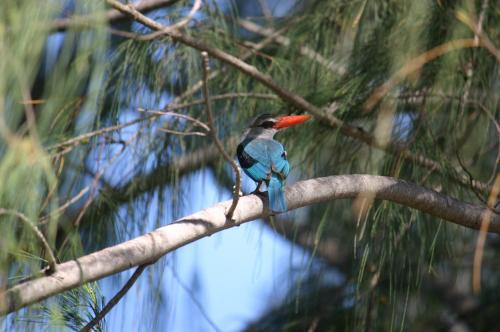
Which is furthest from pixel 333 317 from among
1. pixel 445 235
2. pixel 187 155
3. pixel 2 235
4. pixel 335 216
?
pixel 2 235

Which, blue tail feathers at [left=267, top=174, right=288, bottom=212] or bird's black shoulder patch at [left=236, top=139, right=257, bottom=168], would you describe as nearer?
blue tail feathers at [left=267, top=174, right=288, bottom=212]

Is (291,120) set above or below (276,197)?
above

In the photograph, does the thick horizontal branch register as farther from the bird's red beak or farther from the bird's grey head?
the bird's grey head

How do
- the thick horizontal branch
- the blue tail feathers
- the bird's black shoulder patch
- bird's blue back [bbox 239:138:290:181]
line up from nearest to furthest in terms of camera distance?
the thick horizontal branch → the blue tail feathers → bird's blue back [bbox 239:138:290:181] → the bird's black shoulder patch

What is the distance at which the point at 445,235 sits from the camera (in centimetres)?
234

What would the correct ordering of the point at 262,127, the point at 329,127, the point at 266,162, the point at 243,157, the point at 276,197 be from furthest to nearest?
the point at 262,127 → the point at 243,157 → the point at 266,162 → the point at 329,127 → the point at 276,197

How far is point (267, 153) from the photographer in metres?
2.59

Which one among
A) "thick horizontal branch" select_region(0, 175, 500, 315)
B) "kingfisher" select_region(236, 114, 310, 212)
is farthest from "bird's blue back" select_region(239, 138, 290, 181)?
"thick horizontal branch" select_region(0, 175, 500, 315)

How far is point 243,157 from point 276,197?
64 cm

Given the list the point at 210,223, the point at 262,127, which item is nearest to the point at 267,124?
the point at 262,127

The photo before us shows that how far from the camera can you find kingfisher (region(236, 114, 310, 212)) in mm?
2416

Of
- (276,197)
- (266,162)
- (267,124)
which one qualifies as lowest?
(276,197)

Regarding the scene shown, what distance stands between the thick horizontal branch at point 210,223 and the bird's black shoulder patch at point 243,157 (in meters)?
0.63

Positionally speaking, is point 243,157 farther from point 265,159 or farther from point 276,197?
point 276,197
